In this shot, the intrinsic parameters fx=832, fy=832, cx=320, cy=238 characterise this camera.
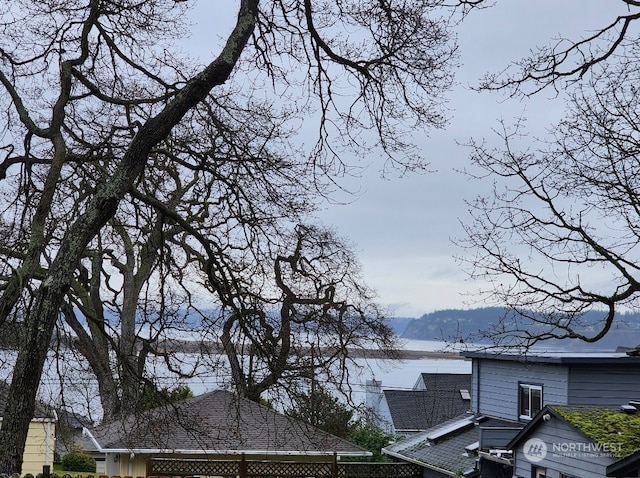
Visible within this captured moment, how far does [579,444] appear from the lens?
14.4 m

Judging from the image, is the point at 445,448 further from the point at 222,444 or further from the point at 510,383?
the point at 222,444

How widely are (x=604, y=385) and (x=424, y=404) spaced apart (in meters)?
21.2

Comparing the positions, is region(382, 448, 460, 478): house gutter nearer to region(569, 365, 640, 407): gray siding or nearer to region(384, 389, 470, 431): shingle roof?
region(569, 365, 640, 407): gray siding

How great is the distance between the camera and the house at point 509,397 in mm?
18062

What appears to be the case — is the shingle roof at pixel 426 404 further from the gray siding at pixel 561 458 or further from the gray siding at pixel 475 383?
the gray siding at pixel 561 458

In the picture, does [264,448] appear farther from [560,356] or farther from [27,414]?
[27,414]

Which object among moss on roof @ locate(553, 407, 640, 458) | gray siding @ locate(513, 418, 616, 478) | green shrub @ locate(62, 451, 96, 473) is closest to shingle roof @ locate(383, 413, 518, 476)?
gray siding @ locate(513, 418, 616, 478)

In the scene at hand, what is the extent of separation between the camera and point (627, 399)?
59.8 ft

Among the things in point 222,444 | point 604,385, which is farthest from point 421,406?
point 222,444

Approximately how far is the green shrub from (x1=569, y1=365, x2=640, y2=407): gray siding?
1720 centimetres

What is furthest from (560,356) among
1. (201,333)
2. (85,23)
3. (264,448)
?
(85,23)

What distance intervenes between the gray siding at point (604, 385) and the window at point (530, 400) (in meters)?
1.23

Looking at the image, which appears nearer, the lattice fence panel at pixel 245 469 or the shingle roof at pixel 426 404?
the lattice fence panel at pixel 245 469

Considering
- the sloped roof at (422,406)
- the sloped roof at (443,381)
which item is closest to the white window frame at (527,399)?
the sloped roof at (422,406)
